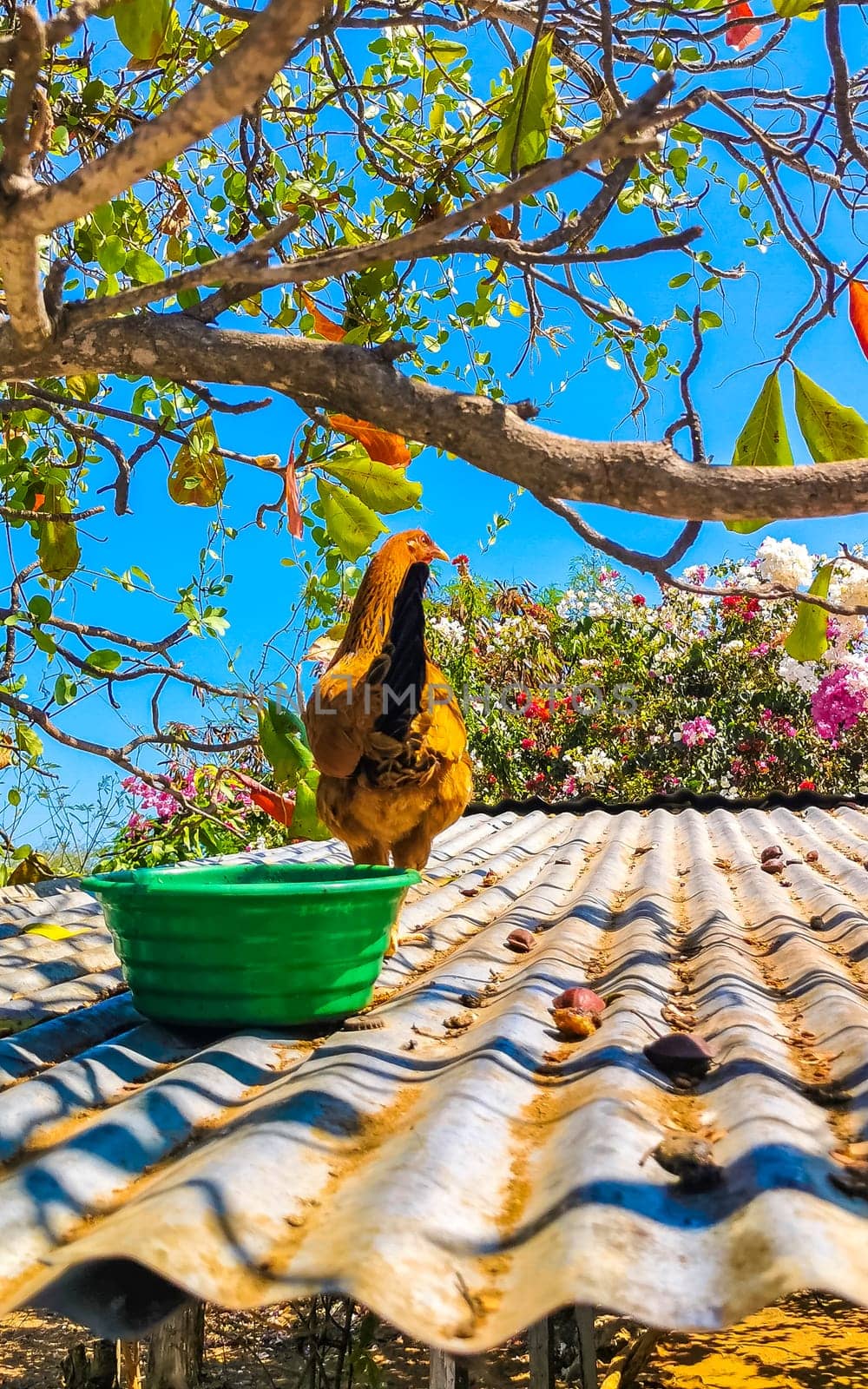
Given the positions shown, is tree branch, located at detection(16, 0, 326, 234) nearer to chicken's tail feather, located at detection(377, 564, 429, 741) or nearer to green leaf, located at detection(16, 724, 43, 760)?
chicken's tail feather, located at detection(377, 564, 429, 741)

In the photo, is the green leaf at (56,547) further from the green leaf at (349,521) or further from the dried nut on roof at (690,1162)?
the dried nut on roof at (690,1162)

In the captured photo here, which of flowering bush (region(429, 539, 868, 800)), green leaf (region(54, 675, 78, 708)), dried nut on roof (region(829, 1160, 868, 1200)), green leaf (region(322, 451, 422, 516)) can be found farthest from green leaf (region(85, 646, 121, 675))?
flowering bush (region(429, 539, 868, 800))

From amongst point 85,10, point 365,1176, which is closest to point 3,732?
point 85,10

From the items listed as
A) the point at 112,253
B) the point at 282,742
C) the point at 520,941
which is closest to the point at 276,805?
the point at 282,742

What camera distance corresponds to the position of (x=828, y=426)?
7.06 ft

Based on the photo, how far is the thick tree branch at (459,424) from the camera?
59.7 inches

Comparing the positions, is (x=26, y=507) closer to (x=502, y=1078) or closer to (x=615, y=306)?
A: (x=615, y=306)

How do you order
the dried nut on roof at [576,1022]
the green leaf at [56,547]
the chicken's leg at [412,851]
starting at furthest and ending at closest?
the green leaf at [56,547]
the chicken's leg at [412,851]
the dried nut on roof at [576,1022]

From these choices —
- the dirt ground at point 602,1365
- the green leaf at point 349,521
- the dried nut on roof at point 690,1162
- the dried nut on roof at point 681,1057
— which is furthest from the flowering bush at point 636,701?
the dried nut on roof at point 690,1162

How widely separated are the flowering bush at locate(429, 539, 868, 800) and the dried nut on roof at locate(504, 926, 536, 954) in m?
7.84

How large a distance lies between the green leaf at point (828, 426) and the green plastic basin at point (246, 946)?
4.31 ft

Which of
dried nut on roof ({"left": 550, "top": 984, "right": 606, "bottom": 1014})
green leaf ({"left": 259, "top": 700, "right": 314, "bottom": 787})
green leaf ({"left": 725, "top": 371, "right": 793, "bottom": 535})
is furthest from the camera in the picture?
green leaf ({"left": 259, "top": 700, "right": 314, "bottom": 787})

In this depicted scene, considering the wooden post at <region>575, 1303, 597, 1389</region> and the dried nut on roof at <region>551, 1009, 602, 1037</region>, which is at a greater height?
the dried nut on roof at <region>551, 1009, 602, 1037</region>

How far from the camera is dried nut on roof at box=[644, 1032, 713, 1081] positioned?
1.71 meters
